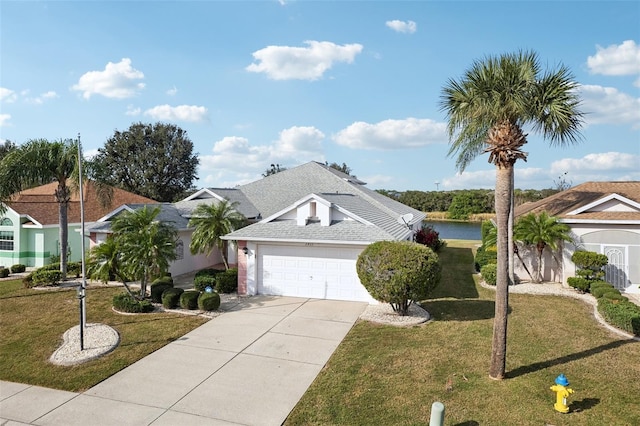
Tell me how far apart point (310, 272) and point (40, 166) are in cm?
1383

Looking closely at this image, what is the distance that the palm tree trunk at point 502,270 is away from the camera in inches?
335

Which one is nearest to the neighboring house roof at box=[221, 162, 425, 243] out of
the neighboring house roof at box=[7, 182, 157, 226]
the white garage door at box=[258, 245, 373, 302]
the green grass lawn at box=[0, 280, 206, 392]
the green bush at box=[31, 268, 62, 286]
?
the white garage door at box=[258, 245, 373, 302]

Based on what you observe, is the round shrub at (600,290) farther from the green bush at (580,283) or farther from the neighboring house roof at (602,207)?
the neighboring house roof at (602,207)

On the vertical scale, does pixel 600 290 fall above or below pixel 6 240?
below

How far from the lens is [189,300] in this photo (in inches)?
568

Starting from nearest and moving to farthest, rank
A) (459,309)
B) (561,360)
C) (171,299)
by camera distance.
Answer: (561,360) → (459,309) → (171,299)

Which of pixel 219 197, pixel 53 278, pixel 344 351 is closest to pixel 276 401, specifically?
pixel 344 351

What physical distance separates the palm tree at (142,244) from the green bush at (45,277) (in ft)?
20.8

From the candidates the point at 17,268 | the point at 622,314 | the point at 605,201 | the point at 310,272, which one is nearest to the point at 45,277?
the point at 17,268

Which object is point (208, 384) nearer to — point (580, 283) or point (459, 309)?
point (459, 309)

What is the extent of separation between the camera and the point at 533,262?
1925 centimetres

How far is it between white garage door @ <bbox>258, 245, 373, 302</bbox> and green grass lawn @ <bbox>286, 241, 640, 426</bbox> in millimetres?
3194

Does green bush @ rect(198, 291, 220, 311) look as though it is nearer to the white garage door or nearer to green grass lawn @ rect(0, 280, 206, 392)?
green grass lawn @ rect(0, 280, 206, 392)

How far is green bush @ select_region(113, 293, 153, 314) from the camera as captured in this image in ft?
46.7
